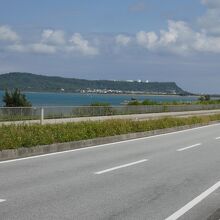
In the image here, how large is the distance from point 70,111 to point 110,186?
29.7 metres

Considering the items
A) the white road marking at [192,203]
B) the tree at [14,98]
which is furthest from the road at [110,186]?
the tree at [14,98]

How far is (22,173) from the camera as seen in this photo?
11875 mm

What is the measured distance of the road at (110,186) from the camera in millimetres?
8055

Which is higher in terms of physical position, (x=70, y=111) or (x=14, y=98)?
(x=14, y=98)

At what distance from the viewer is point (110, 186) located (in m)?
10.4

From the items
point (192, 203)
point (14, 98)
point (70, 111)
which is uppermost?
point (14, 98)

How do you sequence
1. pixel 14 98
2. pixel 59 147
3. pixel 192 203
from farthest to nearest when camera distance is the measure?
pixel 14 98
pixel 59 147
pixel 192 203

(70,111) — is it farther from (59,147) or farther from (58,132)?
(59,147)

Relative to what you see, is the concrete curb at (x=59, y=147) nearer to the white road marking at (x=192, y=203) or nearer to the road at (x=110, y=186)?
the road at (x=110, y=186)

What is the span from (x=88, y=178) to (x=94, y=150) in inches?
255

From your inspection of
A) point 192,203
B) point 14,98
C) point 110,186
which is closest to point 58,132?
point 110,186

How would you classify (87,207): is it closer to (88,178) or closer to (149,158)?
(88,178)

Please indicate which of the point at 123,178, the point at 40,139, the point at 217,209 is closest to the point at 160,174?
the point at 123,178

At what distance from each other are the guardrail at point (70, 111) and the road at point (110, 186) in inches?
527
